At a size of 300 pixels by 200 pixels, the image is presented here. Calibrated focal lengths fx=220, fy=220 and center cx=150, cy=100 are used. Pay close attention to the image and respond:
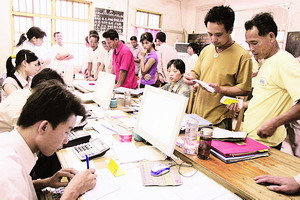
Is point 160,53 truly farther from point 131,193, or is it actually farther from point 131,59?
point 131,193

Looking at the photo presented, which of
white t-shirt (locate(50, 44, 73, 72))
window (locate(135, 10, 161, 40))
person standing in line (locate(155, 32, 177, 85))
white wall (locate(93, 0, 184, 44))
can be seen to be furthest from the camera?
window (locate(135, 10, 161, 40))

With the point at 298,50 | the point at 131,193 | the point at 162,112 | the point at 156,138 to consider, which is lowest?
the point at 131,193

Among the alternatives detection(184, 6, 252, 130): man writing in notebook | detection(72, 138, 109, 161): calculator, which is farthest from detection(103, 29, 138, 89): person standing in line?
detection(72, 138, 109, 161): calculator

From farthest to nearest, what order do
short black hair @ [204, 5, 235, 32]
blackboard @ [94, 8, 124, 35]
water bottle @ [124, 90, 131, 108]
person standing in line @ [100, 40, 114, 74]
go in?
blackboard @ [94, 8, 124, 35] < person standing in line @ [100, 40, 114, 74] < water bottle @ [124, 90, 131, 108] < short black hair @ [204, 5, 235, 32]

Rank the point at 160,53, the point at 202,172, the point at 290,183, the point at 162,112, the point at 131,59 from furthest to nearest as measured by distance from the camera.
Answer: the point at 160,53 < the point at 131,59 < the point at 162,112 < the point at 202,172 < the point at 290,183

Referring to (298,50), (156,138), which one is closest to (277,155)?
(156,138)

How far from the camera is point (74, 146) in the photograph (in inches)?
57.7

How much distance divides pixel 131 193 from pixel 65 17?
20.1 feet

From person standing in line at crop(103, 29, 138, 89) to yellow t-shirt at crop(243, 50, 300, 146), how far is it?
2028mm

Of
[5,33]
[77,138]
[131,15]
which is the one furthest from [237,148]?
[131,15]

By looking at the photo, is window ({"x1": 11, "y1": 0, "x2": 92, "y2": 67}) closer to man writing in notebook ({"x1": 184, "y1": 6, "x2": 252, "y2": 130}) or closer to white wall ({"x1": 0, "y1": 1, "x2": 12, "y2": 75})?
white wall ({"x1": 0, "y1": 1, "x2": 12, "y2": 75})

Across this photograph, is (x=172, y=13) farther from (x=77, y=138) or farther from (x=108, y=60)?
(x=77, y=138)

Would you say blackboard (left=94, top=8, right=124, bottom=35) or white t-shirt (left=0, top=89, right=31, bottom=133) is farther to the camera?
blackboard (left=94, top=8, right=124, bottom=35)

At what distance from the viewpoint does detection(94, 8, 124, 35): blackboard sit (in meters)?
6.33
